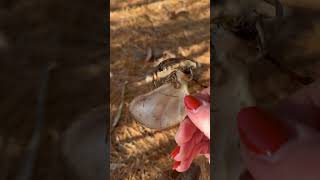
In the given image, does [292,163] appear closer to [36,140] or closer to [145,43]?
[36,140]

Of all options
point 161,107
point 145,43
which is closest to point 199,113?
point 161,107

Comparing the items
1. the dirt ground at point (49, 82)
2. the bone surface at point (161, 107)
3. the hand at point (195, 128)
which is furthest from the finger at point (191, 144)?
the bone surface at point (161, 107)

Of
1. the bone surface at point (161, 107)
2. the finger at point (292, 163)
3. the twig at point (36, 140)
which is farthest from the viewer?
the bone surface at point (161, 107)

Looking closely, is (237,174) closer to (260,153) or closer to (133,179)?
(260,153)

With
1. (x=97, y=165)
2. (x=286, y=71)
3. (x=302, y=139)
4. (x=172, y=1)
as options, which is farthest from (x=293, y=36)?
(x=172, y=1)

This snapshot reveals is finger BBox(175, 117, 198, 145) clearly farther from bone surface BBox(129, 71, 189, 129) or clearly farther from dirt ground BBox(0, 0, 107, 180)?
bone surface BBox(129, 71, 189, 129)

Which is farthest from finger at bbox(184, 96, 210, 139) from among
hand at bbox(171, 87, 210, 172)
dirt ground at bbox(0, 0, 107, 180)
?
dirt ground at bbox(0, 0, 107, 180)

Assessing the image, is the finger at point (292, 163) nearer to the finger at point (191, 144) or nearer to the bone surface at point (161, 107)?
the finger at point (191, 144)
